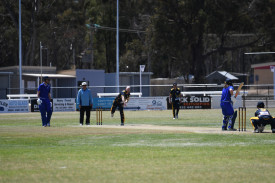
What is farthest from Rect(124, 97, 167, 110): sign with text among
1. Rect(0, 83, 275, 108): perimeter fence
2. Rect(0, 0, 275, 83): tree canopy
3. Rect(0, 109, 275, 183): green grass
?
Rect(0, 109, 275, 183): green grass

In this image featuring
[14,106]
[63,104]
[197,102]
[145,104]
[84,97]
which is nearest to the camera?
[84,97]

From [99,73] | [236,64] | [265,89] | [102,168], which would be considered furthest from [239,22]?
[102,168]

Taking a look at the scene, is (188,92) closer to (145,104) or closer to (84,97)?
(145,104)

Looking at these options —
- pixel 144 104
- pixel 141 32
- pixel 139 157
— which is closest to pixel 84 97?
pixel 139 157

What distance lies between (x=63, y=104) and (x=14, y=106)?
376 cm

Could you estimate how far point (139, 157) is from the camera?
12.8 meters

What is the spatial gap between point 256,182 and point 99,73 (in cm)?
4987

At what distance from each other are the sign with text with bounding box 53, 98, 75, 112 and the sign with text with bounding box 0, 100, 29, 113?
85.2 inches

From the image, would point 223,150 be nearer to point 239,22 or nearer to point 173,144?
point 173,144

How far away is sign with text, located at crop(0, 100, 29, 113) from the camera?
139 ft

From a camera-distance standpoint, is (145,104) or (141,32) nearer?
(145,104)

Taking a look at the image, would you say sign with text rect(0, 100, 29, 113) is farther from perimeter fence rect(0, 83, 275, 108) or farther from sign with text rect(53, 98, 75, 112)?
perimeter fence rect(0, 83, 275, 108)

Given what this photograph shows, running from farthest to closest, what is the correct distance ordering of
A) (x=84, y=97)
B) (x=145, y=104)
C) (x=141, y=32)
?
(x=141, y=32) < (x=145, y=104) < (x=84, y=97)

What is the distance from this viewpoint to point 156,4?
2484 inches
